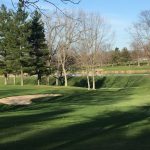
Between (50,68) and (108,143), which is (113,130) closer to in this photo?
(108,143)

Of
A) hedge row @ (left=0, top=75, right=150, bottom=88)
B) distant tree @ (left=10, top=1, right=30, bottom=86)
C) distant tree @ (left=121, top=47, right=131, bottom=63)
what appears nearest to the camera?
distant tree @ (left=10, top=1, right=30, bottom=86)

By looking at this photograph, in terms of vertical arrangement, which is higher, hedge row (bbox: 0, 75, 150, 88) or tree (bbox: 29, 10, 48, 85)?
tree (bbox: 29, 10, 48, 85)

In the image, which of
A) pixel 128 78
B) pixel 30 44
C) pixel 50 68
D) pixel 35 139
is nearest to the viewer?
pixel 35 139

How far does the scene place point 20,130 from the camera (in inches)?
552

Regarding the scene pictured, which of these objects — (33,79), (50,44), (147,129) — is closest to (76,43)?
(50,44)

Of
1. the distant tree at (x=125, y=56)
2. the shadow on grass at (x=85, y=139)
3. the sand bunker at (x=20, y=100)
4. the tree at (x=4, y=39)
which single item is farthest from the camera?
the distant tree at (x=125, y=56)

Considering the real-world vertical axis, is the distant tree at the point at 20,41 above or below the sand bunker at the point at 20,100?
above

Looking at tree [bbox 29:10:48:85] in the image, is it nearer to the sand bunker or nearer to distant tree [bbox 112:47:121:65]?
the sand bunker

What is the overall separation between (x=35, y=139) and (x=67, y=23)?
60.9 m

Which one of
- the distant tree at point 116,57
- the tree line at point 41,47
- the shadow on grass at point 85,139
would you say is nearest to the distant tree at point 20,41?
the tree line at point 41,47

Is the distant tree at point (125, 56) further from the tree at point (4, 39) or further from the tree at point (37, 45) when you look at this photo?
the tree at point (4, 39)

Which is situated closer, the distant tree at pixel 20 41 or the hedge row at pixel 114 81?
the distant tree at pixel 20 41

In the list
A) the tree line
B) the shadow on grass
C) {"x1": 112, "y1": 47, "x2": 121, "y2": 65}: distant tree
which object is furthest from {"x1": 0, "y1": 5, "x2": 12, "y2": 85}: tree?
{"x1": 112, "y1": 47, "x2": 121, "y2": 65}: distant tree

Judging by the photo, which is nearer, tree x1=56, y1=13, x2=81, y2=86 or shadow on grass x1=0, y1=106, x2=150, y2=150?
shadow on grass x1=0, y1=106, x2=150, y2=150
